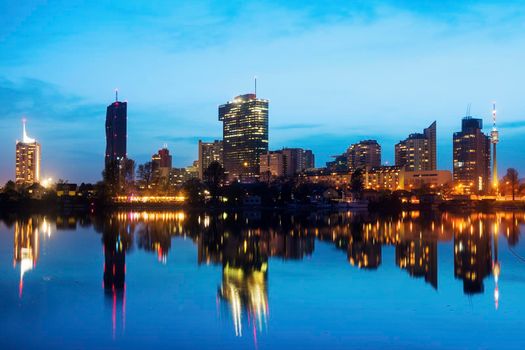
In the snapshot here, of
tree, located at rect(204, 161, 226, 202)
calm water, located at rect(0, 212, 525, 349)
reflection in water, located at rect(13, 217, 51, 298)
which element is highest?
tree, located at rect(204, 161, 226, 202)

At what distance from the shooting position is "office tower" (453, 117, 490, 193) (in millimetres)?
181750

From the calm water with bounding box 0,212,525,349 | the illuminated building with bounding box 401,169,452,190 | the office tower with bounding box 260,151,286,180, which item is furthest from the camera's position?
the office tower with bounding box 260,151,286,180

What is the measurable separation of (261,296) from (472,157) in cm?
17937

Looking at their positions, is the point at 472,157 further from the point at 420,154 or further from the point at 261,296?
the point at 261,296

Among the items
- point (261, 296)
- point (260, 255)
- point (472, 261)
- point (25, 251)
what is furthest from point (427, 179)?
point (261, 296)

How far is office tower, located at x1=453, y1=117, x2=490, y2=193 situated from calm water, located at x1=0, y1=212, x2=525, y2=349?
162m

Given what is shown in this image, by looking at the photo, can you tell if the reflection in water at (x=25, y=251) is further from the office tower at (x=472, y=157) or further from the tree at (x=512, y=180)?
the office tower at (x=472, y=157)

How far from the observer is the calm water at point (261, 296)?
38.8 feet

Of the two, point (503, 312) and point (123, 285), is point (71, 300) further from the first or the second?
point (503, 312)

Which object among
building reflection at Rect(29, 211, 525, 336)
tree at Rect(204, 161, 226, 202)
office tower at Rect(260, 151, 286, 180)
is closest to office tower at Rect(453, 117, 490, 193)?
office tower at Rect(260, 151, 286, 180)

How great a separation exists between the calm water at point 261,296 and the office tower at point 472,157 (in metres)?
162

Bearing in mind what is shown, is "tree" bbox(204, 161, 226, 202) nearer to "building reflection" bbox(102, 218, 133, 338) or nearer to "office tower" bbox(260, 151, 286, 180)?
"building reflection" bbox(102, 218, 133, 338)

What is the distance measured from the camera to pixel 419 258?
A: 80.3 ft

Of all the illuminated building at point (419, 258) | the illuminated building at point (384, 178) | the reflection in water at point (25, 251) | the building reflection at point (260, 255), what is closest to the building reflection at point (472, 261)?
the building reflection at point (260, 255)
